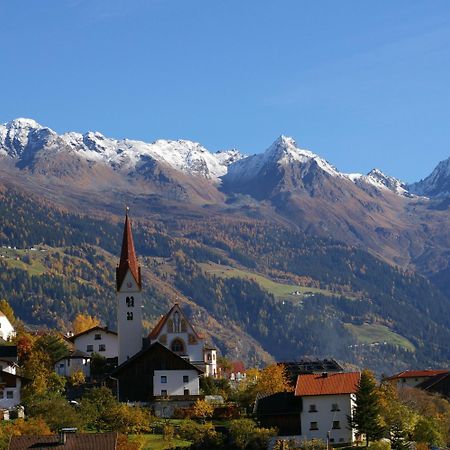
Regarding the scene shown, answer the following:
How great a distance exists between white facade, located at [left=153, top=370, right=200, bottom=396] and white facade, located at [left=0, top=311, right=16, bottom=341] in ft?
106

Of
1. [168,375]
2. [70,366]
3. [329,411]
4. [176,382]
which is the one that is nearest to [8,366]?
[70,366]

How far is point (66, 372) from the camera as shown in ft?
426

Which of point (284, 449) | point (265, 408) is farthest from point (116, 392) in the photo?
point (284, 449)

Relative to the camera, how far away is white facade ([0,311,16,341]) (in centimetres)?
14570

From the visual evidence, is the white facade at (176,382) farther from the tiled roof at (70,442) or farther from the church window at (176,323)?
the tiled roof at (70,442)

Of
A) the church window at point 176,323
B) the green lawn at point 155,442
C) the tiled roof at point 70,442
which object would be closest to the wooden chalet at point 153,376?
the green lawn at point 155,442

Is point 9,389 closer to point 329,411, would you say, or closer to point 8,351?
point 8,351

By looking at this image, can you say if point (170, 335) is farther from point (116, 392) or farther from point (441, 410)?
point (441, 410)

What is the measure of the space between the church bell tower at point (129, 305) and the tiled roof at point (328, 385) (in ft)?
117

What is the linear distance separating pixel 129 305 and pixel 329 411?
42.1m

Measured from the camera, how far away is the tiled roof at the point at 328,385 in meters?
102

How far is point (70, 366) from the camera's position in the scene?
429ft

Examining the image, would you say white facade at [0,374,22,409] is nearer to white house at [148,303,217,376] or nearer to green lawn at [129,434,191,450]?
green lawn at [129,434,191,450]

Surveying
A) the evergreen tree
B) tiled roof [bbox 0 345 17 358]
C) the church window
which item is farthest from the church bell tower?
the evergreen tree
